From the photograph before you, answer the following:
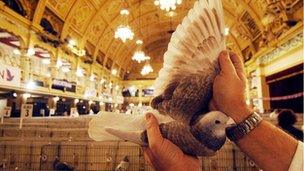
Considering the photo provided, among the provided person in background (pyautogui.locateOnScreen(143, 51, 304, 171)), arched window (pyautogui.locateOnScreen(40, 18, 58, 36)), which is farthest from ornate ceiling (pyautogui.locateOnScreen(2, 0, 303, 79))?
person in background (pyautogui.locateOnScreen(143, 51, 304, 171))

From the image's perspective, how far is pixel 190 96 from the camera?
81cm

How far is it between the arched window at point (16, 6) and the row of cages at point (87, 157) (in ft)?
33.4

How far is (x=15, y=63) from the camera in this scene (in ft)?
41.2

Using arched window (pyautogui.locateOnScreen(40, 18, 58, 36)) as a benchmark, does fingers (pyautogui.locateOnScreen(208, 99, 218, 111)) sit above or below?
below

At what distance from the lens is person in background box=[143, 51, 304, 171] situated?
810 millimetres

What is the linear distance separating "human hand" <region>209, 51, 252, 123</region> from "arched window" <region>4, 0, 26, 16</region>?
12.9 meters

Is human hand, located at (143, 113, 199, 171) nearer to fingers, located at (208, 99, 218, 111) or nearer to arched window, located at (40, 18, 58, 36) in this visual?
fingers, located at (208, 99, 218, 111)

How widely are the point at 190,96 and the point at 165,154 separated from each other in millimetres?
193

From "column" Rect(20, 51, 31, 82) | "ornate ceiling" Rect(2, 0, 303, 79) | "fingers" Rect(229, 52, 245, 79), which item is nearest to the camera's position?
"fingers" Rect(229, 52, 245, 79)

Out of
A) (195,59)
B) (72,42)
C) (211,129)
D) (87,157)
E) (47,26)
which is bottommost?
(87,157)

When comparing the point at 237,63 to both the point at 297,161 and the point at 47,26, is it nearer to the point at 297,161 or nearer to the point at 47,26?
the point at 297,161

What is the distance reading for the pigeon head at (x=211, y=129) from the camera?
0.76m

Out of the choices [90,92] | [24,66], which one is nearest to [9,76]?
[24,66]

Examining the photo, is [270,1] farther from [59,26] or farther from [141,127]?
[141,127]
